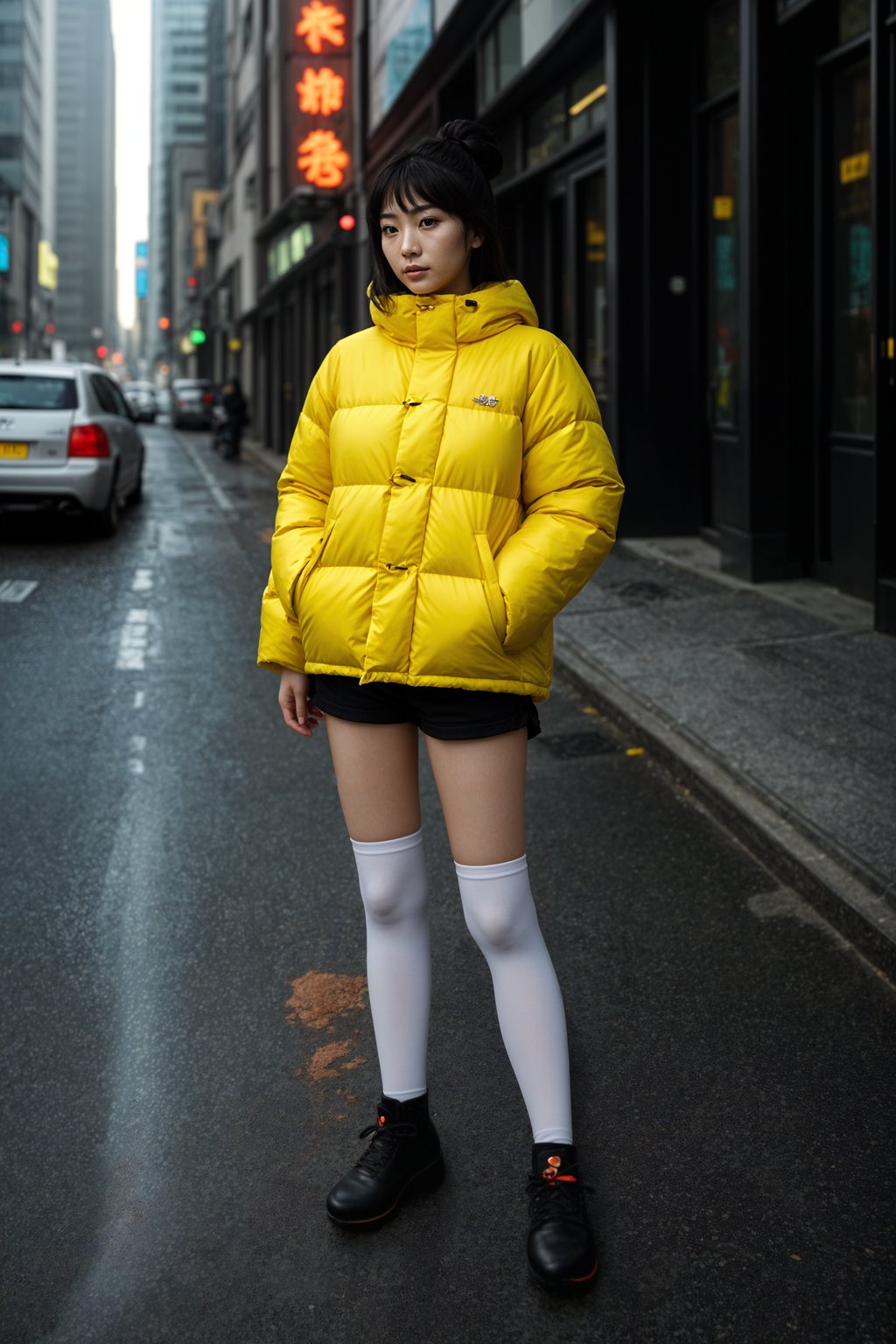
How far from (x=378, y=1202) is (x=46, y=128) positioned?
165 metres

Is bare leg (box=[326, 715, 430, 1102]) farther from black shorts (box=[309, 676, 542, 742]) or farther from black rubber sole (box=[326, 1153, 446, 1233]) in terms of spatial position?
black rubber sole (box=[326, 1153, 446, 1233])

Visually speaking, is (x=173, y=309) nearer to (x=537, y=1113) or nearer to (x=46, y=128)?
(x=46, y=128)

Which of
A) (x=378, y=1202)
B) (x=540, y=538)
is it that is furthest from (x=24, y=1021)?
(x=540, y=538)

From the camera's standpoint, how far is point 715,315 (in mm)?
12258

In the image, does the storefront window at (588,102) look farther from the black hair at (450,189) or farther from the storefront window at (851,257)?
the black hair at (450,189)

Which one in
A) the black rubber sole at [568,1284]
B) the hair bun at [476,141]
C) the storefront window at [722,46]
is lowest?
the black rubber sole at [568,1284]

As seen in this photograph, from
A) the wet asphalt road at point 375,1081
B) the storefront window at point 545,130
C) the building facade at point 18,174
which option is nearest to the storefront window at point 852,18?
the storefront window at point 545,130

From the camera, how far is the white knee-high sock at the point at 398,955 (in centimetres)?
292

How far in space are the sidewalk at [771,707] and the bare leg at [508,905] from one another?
5.38 ft

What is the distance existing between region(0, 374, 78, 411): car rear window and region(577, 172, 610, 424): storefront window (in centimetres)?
534

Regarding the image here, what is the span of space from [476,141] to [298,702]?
117 cm

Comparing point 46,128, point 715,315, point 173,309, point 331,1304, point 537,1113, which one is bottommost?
point 331,1304

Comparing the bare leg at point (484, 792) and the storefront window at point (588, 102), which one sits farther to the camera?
the storefront window at point (588, 102)

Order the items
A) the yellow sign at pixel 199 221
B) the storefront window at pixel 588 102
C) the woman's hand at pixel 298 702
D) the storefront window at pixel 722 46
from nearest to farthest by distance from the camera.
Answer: the woman's hand at pixel 298 702 → the storefront window at pixel 722 46 → the storefront window at pixel 588 102 → the yellow sign at pixel 199 221
